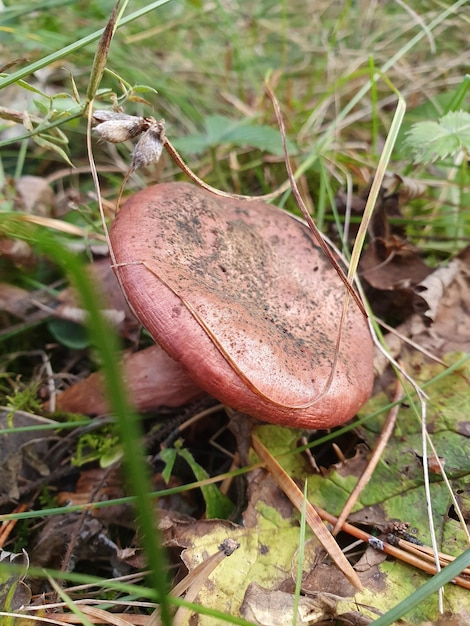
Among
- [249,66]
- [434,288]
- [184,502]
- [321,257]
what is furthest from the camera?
[249,66]

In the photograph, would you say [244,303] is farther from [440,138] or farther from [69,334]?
[440,138]

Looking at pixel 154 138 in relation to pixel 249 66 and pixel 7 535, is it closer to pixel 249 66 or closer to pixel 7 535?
pixel 7 535

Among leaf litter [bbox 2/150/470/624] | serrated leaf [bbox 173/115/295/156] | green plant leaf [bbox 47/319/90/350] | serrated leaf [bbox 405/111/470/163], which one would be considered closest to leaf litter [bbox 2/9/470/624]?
leaf litter [bbox 2/150/470/624]

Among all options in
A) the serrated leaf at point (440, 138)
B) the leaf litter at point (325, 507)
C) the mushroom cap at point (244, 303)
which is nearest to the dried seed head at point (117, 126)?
the mushroom cap at point (244, 303)

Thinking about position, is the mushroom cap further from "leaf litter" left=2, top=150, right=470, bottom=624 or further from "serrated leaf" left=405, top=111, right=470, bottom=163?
"serrated leaf" left=405, top=111, right=470, bottom=163

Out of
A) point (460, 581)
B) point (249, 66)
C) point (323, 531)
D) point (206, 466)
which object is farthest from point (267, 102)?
point (460, 581)
